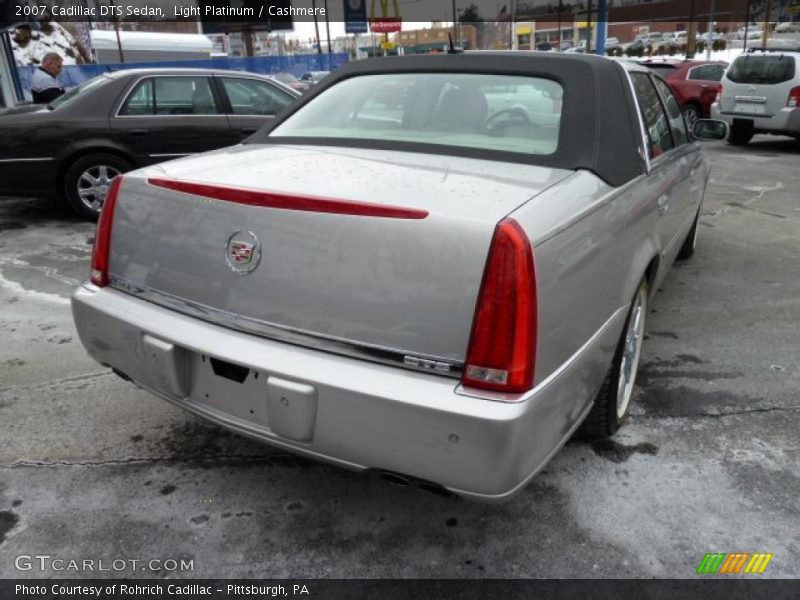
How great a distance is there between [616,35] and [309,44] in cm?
4467

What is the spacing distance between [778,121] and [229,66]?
24.4 metres

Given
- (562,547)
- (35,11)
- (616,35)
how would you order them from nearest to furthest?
(562,547), (35,11), (616,35)

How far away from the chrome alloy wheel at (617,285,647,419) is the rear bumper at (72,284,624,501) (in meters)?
0.51

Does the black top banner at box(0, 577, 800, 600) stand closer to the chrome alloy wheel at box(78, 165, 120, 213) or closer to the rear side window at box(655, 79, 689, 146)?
the rear side window at box(655, 79, 689, 146)

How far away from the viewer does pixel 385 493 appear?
96.7 inches

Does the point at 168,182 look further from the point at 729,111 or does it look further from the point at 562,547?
the point at 729,111

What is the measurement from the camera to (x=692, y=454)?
2.66 meters

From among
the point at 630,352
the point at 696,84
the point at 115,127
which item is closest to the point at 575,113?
the point at 630,352

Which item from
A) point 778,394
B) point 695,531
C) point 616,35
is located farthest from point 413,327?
point 616,35

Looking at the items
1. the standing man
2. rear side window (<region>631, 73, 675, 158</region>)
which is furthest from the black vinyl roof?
the standing man

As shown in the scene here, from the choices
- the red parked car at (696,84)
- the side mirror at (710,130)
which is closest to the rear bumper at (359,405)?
the side mirror at (710,130)

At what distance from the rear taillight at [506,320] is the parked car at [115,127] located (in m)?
5.49

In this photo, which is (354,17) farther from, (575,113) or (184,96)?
(575,113)

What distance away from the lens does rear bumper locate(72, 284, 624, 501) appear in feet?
5.63
